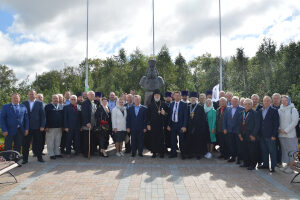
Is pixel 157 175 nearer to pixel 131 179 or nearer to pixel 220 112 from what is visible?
pixel 131 179

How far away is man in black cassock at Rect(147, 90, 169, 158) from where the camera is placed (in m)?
8.91

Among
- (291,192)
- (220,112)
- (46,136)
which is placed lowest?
(291,192)

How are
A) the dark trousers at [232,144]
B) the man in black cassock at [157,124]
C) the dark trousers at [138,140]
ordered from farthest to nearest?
the dark trousers at [138,140] → the man in black cassock at [157,124] → the dark trousers at [232,144]

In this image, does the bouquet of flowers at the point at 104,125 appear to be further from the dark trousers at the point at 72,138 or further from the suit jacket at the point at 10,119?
the suit jacket at the point at 10,119

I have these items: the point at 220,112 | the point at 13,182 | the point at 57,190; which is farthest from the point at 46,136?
the point at 220,112

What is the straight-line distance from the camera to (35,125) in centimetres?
798

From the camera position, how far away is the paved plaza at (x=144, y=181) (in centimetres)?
522

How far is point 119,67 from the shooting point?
4575cm

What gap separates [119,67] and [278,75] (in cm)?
2516

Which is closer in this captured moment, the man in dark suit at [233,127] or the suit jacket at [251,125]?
the suit jacket at [251,125]

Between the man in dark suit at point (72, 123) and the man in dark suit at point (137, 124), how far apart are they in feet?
5.61

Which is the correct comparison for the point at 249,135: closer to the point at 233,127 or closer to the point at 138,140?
the point at 233,127

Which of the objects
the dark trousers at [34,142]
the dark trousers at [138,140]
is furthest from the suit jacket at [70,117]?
the dark trousers at [138,140]

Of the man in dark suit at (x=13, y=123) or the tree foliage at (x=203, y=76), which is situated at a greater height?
the tree foliage at (x=203, y=76)
